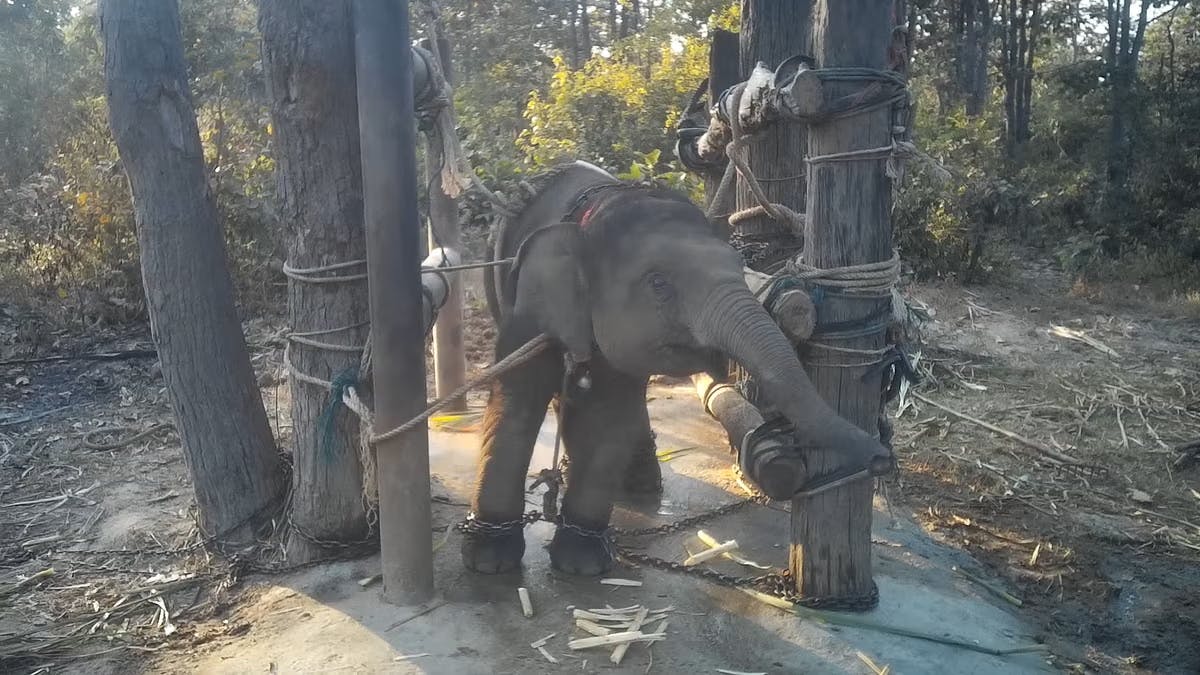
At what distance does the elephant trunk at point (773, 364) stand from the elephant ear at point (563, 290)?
600 millimetres

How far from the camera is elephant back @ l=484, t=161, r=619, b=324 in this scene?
16.3 feet

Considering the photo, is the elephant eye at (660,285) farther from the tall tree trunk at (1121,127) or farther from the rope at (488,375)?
the tall tree trunk at (1121,127)

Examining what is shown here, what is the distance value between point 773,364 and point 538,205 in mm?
2113

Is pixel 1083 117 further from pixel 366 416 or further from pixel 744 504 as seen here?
pixel 366 416

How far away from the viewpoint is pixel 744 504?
542 centimetres

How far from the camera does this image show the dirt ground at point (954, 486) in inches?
Answer: 174

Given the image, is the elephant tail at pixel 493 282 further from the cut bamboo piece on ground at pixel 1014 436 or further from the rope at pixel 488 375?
the cut bamboo piece on ground at pixel 1014 436

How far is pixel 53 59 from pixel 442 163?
14023mm

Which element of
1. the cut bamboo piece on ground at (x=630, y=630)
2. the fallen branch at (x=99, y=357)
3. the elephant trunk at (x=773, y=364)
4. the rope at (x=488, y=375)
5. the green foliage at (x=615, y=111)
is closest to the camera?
the elephant trunk at (x=773, y=364)

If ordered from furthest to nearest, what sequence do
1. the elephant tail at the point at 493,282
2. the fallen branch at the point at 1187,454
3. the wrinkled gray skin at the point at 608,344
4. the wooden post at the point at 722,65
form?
1. the fallen branch at the point at 1187,454
2. the wooden post at the point at 722,65
3. the elephant tail at the point at 493,282
4. the wrinkled gray skin at the point at 608,344

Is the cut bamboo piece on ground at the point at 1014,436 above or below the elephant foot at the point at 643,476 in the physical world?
below

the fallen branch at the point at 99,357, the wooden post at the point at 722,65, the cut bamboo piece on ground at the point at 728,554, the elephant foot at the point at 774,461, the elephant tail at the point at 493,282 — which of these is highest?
the wooden post at the point at 722,65

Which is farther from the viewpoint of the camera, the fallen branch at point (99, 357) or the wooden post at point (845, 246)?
the fallen branch at point (99, 357)

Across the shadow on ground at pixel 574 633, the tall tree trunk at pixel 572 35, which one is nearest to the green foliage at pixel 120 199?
the shadow on ground at pixel 574 633
